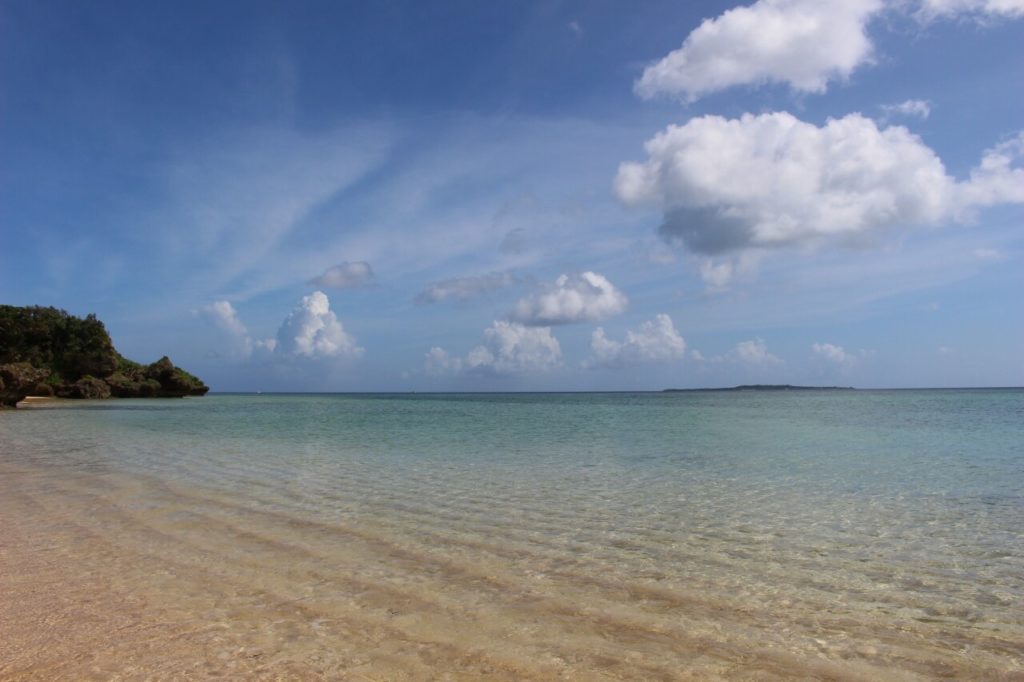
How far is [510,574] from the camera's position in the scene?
7.78 m

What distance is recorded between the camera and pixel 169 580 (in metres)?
7.31

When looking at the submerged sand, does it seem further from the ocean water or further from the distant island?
the distant island

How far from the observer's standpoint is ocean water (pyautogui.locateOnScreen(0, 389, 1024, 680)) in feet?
17.4

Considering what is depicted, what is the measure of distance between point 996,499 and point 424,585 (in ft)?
41.9

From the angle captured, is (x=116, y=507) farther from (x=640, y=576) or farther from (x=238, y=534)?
(x=640, y=576)

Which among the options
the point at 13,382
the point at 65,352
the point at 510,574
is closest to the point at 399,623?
the point at 510,574

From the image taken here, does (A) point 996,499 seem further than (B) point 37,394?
No

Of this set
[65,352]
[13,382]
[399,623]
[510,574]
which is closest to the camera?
[399,623]

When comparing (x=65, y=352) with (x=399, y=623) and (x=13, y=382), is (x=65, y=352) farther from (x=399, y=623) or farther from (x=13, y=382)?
(x=399, y=623)

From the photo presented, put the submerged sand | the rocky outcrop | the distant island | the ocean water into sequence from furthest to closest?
the distant island
the rocky outcrop
the ocean water
the submerged sand

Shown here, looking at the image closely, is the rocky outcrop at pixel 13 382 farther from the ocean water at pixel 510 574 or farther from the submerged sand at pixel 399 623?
the submerged sand at pixel 399 623

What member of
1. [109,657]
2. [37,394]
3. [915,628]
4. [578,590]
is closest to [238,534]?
[109,657]

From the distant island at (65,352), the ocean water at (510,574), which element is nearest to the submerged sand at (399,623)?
the ocean water at (510,574)

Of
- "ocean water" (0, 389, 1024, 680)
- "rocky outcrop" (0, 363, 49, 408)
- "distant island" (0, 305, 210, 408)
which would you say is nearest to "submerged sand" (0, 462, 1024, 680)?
"ocean water" (0, 389, 1024, 680)
